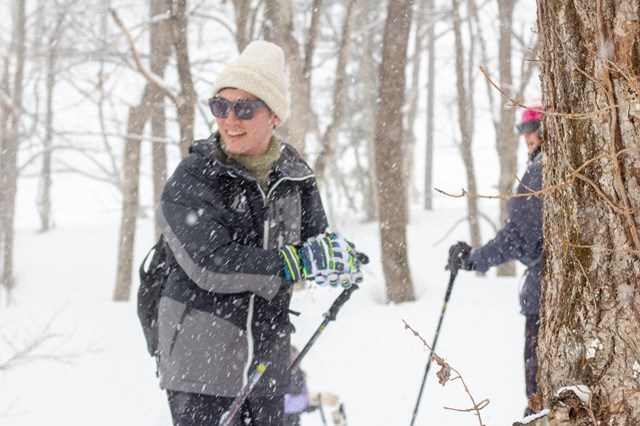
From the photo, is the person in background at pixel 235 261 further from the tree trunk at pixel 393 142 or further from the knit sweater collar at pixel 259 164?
the tree trunk at pixel 393 142

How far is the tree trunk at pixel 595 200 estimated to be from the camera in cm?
188

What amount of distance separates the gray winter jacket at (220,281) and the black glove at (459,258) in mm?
1959

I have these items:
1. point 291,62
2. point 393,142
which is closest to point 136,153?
point 393,142

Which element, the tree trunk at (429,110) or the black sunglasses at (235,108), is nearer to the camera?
the black sunglasses at (235,108)

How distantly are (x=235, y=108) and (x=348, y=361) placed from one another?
5193 millimetres

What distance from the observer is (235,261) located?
266 cm

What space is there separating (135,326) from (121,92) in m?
21.3

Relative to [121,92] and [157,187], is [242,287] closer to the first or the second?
[157,187]

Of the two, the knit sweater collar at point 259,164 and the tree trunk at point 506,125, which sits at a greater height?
the tree trunk at point 506,125

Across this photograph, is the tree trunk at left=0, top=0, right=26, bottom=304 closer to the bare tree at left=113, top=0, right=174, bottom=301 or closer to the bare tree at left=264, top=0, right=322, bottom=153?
the bare tree at left=113, top=0, right=174, bottom=301

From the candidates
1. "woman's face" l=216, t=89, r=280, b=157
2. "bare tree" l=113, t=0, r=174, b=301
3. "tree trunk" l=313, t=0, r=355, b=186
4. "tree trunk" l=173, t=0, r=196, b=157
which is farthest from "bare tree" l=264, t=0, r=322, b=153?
"woman's face" l=216, t=89, r=280, b=157

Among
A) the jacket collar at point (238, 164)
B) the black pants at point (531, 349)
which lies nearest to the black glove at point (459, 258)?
the black pants at point (531, 349)

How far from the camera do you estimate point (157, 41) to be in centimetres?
1302

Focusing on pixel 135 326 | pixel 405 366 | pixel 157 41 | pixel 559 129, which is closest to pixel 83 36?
pixel 157 41
